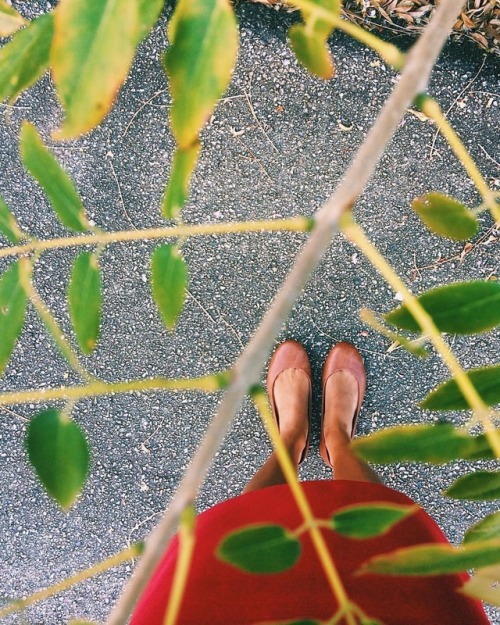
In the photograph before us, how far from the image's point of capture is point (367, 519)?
414 millimetres

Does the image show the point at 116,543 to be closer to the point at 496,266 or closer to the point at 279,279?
the point at 279,279

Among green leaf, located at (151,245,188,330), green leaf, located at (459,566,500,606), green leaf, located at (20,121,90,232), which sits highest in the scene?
green leaf, located at (20,121,90,232)

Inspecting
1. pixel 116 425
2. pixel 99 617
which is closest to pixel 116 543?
pixel 99 617

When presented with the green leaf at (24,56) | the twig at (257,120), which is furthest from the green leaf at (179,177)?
the twig at (257,120)

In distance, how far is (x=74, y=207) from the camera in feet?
1.81

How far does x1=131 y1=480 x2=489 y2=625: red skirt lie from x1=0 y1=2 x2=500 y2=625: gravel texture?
0.55 m

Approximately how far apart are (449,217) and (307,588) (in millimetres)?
919

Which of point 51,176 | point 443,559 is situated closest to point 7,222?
point 51,176

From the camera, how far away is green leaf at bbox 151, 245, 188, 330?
1.79 feet

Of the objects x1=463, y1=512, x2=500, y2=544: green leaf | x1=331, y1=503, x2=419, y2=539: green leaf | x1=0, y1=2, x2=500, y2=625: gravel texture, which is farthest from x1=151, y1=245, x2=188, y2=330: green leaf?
x1=0, y1=2, x2=500, y2=625: gravel texture

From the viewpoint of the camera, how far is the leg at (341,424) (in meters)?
1.66

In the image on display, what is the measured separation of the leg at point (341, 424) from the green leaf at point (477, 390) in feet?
3.62

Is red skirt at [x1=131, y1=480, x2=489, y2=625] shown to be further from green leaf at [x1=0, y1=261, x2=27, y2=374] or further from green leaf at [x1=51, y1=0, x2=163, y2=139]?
green leaf at [x1=51, y1=0, x2=163, y2=139]

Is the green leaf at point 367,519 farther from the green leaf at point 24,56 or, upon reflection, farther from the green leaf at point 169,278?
the green leaf at point 24,56
